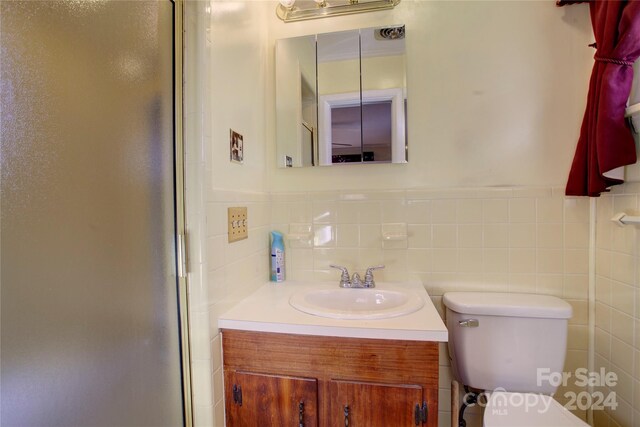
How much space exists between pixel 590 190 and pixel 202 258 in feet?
4.62

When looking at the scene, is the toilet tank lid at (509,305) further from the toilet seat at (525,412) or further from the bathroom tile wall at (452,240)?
the toilet seat at (525,412)

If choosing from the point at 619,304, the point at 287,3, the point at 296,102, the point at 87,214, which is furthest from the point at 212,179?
the point at 619,304

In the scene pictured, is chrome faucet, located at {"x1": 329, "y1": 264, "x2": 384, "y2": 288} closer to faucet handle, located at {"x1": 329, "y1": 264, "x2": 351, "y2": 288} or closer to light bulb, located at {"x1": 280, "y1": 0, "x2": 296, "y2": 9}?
faucet handle, located at {"x1": 329, "y1": 264, "x2": 351, "y2": 288}

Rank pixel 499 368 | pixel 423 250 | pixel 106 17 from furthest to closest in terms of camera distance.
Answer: pixel 423 250 → pixel 499 368 → pixel 106 17

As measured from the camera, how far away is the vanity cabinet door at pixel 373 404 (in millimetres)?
889

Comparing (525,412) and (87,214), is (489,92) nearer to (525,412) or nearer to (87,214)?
(525,412)

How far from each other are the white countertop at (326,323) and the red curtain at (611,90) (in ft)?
2.61

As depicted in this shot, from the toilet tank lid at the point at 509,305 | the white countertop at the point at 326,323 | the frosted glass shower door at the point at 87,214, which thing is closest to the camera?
the frosted glass shower door at the point at 87,214

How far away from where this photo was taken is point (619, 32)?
1.03m

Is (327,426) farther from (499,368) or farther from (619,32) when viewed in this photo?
(619,32)

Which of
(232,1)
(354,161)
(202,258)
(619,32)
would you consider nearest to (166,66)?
(232,1)

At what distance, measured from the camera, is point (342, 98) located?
1425 millimetres

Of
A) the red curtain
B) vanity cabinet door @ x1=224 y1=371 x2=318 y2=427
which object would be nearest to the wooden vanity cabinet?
vanity cabinet door @ x1=224 y1=371 x2=318 y2=427

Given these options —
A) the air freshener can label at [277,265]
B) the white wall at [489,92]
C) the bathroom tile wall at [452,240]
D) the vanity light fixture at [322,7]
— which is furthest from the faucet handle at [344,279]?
the vanity light fixture at [322,7]
